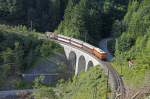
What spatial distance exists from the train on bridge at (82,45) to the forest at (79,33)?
226 cm

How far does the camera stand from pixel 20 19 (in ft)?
311

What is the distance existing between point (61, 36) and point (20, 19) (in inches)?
663

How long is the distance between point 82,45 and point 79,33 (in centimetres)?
974

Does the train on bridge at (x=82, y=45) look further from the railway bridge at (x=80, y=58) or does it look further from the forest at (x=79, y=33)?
the forest at (x=79, y=33)

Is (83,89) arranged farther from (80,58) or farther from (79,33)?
(79,33)

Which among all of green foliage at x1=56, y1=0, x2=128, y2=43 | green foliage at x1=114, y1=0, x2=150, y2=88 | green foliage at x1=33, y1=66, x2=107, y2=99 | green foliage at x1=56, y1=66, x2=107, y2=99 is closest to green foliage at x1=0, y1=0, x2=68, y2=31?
green foliage at x1=56, y1=0, x2=128, y2=43

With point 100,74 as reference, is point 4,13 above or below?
above

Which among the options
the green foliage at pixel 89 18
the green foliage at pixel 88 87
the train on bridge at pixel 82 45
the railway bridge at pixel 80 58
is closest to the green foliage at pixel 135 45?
the railway bridge at pixel 80 58

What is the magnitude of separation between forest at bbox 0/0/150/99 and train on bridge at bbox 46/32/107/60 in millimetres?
2261

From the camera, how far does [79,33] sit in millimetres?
84938

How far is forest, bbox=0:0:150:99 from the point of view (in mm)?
59094

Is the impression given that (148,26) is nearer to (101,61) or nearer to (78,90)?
(101,61)

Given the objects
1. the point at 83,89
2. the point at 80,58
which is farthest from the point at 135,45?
the point at 83,89

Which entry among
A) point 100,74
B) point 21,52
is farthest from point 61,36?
point 100,74
